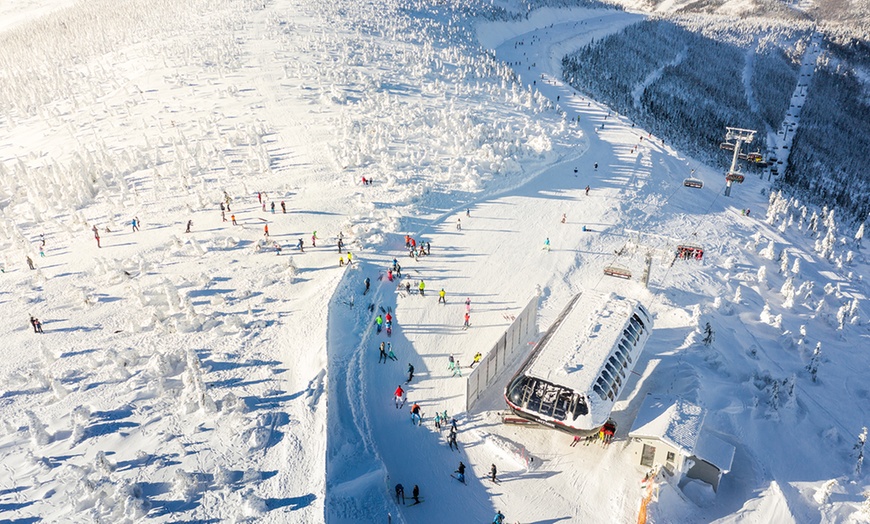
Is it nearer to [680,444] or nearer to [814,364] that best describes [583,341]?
[680,444]

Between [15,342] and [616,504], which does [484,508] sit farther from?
[15,342]

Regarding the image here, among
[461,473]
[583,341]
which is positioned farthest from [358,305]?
[583,341]

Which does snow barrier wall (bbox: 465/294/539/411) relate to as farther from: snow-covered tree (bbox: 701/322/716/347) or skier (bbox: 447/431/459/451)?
snow-covered tree (bbox: 701/322/716/347)

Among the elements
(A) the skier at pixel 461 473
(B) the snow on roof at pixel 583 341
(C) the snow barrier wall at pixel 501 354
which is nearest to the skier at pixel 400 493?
(A) the skier at pixel 461 473

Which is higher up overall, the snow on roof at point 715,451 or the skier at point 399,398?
the snow on roof at point 715,451

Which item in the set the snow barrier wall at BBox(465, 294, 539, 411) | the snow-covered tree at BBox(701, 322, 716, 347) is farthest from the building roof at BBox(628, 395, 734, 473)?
the snow-covered tree at BBox(701, 322, 716, 347)

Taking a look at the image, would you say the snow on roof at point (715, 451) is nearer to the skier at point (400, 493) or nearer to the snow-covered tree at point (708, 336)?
the snow-covered tree at point (708, 336)
